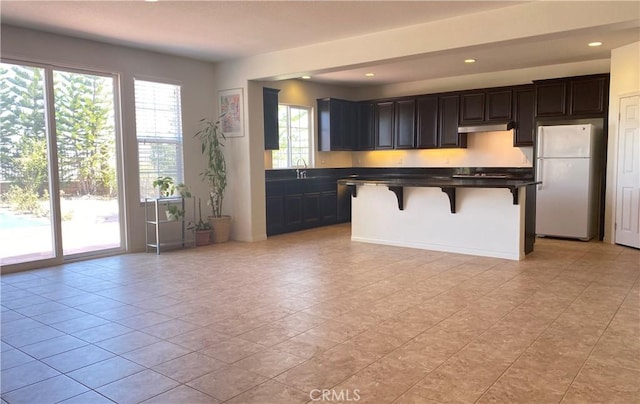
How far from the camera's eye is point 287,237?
730 centimetres

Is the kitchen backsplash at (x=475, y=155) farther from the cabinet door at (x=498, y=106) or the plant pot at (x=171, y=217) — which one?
the plant pot at (x=171, y=217)

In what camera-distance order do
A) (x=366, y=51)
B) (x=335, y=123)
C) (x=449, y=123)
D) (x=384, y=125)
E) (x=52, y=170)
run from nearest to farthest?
(x=52, y=170), (x=366, y=51), (x=449, y=123), (x=335, y=123), (x=384, y=125)

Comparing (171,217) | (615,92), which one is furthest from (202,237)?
(615,92)

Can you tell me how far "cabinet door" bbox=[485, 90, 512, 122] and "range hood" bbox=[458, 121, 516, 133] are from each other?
0.09 meters

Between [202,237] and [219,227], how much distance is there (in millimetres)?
290

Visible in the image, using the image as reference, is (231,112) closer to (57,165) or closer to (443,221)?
(57,165)

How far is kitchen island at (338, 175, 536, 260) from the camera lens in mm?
5438

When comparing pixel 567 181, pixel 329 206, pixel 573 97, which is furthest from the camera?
pixel 329 206

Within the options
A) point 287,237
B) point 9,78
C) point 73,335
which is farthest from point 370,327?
point 9,78

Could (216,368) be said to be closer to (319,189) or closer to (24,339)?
(24,339)

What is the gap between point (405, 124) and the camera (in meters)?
8.61

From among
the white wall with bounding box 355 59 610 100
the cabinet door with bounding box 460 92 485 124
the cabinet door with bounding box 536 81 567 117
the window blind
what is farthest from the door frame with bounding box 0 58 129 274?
the cabinet door with bounding box 536 81 567 117

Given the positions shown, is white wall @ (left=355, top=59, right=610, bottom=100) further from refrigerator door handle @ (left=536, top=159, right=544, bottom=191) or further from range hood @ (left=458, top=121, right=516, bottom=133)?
refrigerator door handle @ (left=536, top=159, right=544, bottom=191)

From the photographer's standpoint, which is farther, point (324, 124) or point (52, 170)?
point (324, 124)
